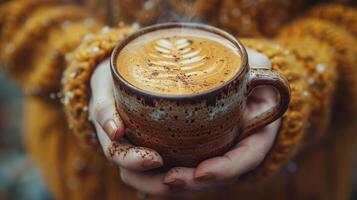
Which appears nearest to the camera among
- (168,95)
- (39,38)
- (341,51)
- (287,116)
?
(168,95)

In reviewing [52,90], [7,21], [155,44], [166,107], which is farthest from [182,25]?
[7,21]

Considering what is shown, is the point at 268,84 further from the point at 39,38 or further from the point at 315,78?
the point at 39,38

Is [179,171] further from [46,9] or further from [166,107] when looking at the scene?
[46,9]

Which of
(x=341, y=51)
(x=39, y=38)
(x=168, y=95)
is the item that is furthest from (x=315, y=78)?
(x=39, y=38)

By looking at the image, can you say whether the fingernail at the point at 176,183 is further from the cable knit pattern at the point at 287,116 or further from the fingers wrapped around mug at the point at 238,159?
the cable knit pattern at the point at 287,116

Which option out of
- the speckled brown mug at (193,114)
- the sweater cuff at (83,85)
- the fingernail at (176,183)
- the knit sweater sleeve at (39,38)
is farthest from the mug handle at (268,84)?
the knit sweater sleeve at (39,38)

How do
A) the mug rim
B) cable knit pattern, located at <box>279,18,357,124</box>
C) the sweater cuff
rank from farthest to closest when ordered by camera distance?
cable knit pattern, located at <box>279,18,357,124</box>
the sweater cuff
the mug rim

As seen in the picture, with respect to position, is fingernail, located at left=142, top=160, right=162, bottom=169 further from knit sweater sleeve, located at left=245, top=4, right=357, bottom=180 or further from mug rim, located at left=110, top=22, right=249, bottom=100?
knit sweater sleeve, located at left=245, top=4, right=357, bottom=180

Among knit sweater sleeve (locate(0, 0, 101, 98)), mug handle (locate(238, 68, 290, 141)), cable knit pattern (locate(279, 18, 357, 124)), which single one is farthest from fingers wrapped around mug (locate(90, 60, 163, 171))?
cable knit pattern (locate(279, 18, 357, 124))
